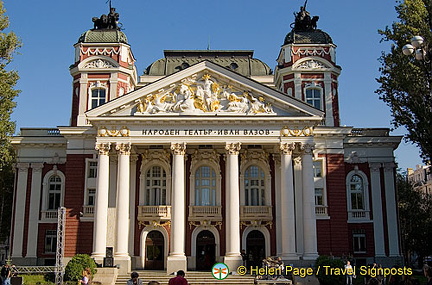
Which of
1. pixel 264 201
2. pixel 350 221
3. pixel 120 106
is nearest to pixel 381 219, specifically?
pixel 350 221

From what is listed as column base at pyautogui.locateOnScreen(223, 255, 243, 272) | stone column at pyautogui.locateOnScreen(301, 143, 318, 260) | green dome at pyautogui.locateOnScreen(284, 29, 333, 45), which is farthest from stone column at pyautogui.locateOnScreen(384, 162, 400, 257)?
column base at pyautogui.locateOnScreen(223, 255, 243, 272)

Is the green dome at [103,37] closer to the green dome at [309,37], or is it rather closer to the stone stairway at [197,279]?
the green dome at [309,37]

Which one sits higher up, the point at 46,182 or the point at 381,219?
the point at 46,182

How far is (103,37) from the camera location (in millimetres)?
46406

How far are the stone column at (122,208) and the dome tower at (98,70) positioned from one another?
27.2 feet

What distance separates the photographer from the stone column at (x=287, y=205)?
37.2 m

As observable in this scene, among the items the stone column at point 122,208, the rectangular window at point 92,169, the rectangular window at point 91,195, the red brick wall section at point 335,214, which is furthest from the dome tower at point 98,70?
the red brick wall section at point 335,214

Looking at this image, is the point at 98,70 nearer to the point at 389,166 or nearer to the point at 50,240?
the point at 50,240

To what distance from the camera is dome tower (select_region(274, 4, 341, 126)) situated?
45344 mm

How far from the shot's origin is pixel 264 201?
41906 millimetres

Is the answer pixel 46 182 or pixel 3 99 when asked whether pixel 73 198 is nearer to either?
pixel 46 182

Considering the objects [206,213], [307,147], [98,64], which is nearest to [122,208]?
[206,213]

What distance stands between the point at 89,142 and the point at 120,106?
209 inches

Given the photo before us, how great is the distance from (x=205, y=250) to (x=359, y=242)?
41.6 feet
